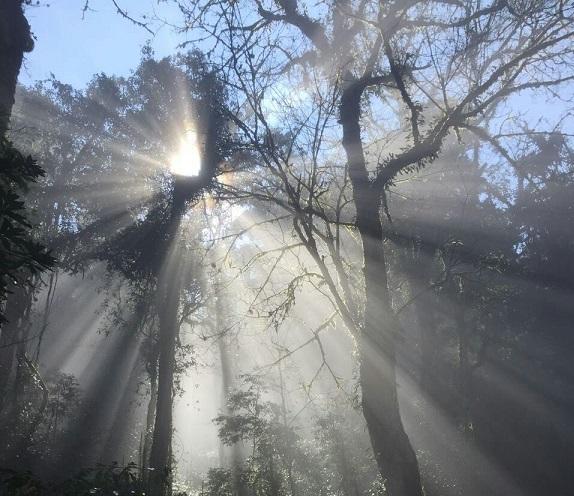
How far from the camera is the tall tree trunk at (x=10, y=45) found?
14.8ft

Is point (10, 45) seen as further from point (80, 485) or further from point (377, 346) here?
point (377, 346)

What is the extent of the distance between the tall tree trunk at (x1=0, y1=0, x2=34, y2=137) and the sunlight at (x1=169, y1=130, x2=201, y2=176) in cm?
1007

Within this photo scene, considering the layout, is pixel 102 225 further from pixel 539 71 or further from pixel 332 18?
pixel 539 71

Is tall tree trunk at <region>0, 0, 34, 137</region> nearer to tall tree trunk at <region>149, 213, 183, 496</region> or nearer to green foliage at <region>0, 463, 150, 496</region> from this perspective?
green foliage at <region>0, 463, 150, 496</region>

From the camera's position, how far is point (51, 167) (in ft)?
62.7

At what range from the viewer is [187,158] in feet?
53.7

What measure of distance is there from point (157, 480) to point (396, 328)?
3.95 meters

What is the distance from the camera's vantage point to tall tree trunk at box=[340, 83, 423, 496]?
5270 mm

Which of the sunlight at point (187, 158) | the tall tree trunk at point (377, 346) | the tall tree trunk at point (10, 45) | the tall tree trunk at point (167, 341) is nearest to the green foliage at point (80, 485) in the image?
the tall tree trunk at point (377, 346)

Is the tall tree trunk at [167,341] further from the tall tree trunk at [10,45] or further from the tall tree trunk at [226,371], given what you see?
the tall tree trunk at [10,45]

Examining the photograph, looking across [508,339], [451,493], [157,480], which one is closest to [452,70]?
[157,480]

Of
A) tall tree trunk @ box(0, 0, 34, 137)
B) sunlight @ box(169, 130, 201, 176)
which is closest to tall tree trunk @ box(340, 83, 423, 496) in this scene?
tall tree trunk @ box(0, 0, 34, 137)

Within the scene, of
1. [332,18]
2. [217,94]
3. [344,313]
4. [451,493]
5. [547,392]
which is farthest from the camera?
[547,392]

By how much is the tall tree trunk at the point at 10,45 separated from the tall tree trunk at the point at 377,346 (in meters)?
4.27
